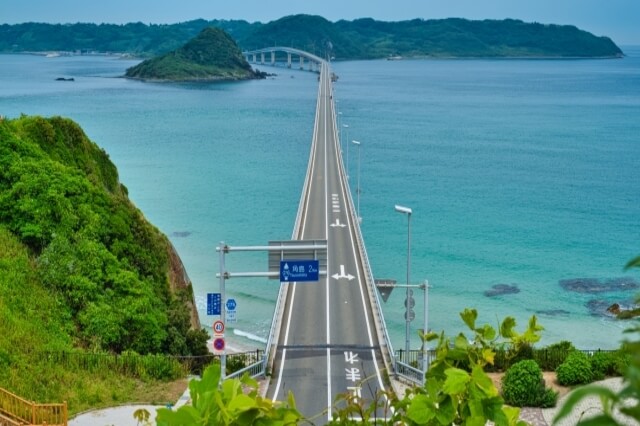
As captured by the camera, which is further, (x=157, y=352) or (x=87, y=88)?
(x=87, y=88)

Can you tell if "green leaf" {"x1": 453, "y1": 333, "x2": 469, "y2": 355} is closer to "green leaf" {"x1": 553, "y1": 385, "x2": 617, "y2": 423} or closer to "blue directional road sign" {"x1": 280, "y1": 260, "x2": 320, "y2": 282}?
"green leaf" {"x1": 553, "y1": 385, "x2": 617, "y2": 423}

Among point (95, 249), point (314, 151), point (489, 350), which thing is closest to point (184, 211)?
point (314, 151)

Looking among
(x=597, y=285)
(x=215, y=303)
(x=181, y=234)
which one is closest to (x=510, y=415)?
(x=215, y=303)

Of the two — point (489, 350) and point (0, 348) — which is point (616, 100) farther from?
point (489, 350)

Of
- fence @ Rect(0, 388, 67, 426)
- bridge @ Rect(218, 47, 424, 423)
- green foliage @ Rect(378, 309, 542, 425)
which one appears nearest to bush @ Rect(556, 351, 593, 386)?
bridge @ Rect(218, 47, 424, 423)

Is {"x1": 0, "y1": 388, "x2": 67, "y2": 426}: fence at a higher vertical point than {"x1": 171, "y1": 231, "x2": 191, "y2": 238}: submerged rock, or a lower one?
higher

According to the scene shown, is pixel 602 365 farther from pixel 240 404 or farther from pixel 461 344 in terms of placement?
pixel 240 404
